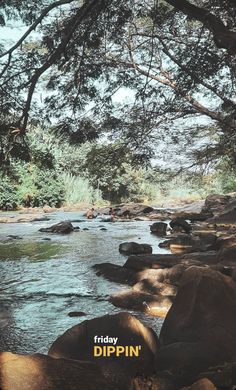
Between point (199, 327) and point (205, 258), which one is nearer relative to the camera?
point (199, 327)

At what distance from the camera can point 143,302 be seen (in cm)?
474

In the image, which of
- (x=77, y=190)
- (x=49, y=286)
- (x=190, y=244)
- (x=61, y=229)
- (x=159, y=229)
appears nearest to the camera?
(x=49, y=286)

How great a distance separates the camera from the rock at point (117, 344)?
294 cm

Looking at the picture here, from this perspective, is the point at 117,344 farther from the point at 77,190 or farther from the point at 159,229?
the point at 77,190

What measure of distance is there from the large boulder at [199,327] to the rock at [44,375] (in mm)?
624

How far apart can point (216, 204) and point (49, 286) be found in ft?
51.3

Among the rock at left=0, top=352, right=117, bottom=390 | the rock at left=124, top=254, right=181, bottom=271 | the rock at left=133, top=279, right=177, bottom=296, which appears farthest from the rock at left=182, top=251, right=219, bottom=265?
the rock at left=0, top=352, right=117, bottom=390

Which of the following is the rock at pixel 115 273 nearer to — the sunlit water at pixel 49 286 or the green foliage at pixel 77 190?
the sunlit water at pixel 49 286

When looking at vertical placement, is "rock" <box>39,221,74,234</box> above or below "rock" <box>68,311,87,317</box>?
below

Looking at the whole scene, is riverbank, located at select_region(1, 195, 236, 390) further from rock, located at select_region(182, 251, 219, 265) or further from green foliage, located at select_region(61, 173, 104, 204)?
green foliage, located at select_region(61, 173, 104, 204)

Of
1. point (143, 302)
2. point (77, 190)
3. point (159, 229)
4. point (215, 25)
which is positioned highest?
point (215, 25)

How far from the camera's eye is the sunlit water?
13.5 ft

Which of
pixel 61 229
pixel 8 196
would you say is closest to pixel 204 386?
pixel 61 229

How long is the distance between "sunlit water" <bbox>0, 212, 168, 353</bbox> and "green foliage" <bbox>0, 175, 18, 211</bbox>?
39.3 ft
